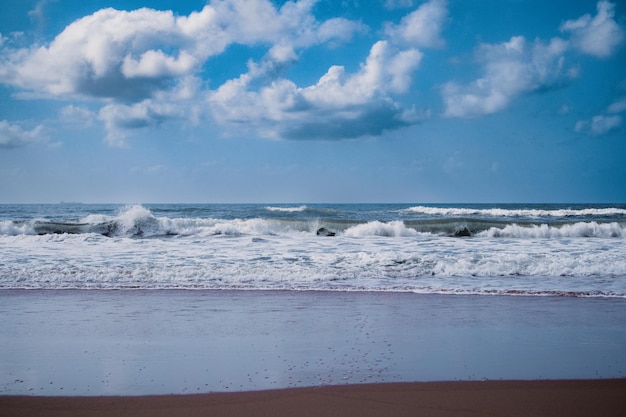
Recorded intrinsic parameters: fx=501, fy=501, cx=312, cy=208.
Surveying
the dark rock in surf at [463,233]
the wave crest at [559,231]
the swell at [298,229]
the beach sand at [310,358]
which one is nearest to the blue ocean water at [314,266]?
the beach sand at [310,358]

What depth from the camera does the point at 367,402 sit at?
4.04 meters

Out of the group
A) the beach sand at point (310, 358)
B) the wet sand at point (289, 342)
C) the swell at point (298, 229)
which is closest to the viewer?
the beach sand at point (310, 358)

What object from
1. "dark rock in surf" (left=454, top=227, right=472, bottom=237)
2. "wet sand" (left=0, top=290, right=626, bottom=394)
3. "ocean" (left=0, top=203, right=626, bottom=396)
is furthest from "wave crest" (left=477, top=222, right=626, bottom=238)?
"wet sand" (left=0, top=290, right=626, bottom=394)

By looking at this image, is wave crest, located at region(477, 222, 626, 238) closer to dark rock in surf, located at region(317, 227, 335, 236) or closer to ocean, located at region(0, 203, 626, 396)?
dark rock in surf, located at region(317, 227, 335, 236)

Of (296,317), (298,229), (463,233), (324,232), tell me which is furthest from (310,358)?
(298,229)

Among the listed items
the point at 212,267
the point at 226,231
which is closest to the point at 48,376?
the point at 212,267

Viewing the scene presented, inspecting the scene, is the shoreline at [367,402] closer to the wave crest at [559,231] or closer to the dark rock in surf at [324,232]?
the dark rock in surf at [324,232]

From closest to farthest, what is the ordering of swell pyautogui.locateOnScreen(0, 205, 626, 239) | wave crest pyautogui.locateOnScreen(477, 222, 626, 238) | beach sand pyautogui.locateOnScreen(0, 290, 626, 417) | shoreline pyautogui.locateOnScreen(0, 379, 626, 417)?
shoreline pyautogui.locateOnScreen(0, 379, 626, 417)
beach sand pyautogui.locateOnScreen(0, 290, 626, 417)
swell pyautogui.locateOnScreen(0, 205, 626, 239)
wave crest pyautogui.locateOnScreen(477, 222, 626, 238)

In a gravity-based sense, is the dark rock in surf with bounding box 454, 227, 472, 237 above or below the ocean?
above

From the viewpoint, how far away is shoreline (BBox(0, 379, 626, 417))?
3875mm

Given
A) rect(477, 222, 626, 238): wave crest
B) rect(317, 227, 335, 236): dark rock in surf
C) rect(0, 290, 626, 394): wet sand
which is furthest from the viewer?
rect(317, 227, 335, 236): dark rock in surf

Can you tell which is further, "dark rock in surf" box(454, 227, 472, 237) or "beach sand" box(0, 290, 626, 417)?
"dark rock in surf" box(454, 227, 472, 237)

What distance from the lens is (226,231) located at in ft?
76.1

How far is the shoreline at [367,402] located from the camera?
3875mm
